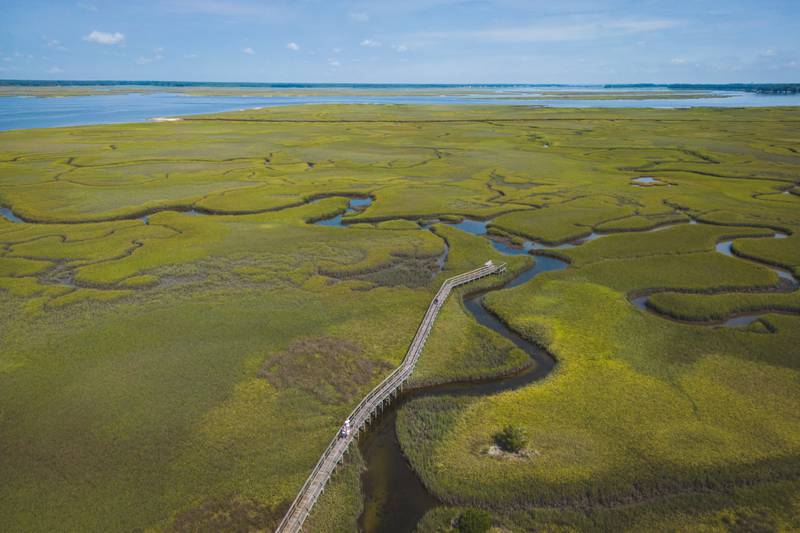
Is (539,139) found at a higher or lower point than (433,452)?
higher

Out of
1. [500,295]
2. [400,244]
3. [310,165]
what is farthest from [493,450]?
[310,165]

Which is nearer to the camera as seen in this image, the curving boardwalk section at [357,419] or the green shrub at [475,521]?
the green shrub at [475,521]

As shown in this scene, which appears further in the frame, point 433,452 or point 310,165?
point 310,165

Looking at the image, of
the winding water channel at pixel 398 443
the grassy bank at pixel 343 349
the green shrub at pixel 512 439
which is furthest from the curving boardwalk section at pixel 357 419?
the green shrub at pixel 512 439

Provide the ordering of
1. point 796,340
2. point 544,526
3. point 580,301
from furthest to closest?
point 580,301
point 796,340
point 544,526

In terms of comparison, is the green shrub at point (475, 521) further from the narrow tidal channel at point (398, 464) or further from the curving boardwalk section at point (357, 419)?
the curving boardwalk section at point (357, 419)

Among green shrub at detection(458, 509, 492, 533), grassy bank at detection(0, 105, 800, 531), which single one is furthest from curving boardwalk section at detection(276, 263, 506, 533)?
green shrub at detection(458, 509, 492, 533)

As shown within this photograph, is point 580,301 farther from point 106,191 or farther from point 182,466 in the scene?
point 106,191

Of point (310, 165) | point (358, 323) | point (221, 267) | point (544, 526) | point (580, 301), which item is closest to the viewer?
point (544, 526)
